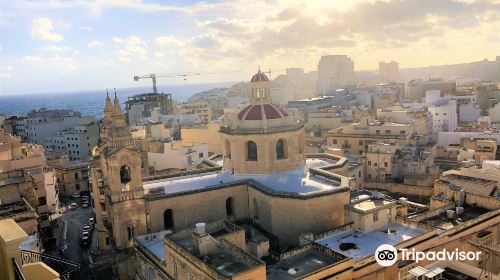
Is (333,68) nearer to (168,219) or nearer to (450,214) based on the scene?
(450,214)

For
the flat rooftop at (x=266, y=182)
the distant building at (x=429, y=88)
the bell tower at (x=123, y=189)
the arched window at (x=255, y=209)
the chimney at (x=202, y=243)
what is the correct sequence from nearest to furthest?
the chimney at (x=202, y=243) → the bell tower at (x=123, y=189) → the flat rooftop at (x=266, y=182) → the arched window at (x=255, y=209) → the distant building at (x=429, y=88)

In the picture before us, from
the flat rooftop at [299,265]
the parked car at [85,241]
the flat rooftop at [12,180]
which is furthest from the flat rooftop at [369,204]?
the flat rooftop at [12,180]

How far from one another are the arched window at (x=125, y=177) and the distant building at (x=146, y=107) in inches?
2542

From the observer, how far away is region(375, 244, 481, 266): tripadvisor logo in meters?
26.3

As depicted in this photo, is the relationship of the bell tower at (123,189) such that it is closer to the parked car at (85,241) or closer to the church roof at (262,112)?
the church roof at (262,112)

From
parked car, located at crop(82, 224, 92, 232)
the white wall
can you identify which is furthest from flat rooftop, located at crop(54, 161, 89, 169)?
parked car, located at crop(82, 224, 92, 232)

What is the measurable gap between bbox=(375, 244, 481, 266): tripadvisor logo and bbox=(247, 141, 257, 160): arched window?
1311 centimetres

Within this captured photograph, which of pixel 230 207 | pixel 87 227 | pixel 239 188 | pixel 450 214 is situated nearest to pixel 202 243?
pixel 239 188

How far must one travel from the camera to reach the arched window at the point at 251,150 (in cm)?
3656

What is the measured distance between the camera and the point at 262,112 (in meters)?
36.8

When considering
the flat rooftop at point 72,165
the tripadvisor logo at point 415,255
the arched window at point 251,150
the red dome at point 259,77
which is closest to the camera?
the tripadvisor logo at point 415,255

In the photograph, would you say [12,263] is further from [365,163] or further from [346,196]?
[365,163]

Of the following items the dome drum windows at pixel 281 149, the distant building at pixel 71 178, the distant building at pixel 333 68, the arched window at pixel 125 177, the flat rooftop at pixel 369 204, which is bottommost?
the distant building at pixel 71 178

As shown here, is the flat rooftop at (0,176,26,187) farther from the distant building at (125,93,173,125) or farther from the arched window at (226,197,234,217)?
the distant building at (125,93,173,125)
